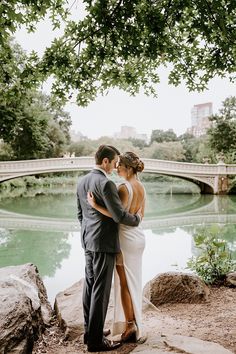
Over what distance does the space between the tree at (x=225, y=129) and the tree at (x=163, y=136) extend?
19790 millimetres

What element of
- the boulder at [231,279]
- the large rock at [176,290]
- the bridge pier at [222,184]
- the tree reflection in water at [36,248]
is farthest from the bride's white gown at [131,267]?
the bridge pier at [222,184]

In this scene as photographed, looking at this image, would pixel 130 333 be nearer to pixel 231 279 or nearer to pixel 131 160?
pixel 131 160

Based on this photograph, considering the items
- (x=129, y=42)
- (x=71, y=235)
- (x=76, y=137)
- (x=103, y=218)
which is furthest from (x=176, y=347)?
(x=76, y=137)

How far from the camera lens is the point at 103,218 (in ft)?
7.75

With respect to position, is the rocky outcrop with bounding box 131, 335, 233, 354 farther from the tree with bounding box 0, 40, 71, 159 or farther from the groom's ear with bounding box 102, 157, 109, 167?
the tree with bounding box 0, 40, 71, 159

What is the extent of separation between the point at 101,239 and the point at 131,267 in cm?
31

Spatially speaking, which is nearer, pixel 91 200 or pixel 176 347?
pixel 176 347

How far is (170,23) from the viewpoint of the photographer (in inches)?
144

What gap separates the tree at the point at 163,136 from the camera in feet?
143

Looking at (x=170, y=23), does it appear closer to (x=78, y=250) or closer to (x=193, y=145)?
(x=78, y=250)

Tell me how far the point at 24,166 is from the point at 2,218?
21.7ft

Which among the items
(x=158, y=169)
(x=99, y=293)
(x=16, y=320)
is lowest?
(x=16, y=320)

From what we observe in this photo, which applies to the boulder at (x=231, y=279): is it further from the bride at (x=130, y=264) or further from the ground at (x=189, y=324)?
the bride at (x=130, y=264)

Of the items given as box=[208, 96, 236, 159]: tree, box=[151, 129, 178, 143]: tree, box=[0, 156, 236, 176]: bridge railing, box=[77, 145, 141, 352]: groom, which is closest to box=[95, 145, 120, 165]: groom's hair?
box=[77, 145, 141, 352]: groom
